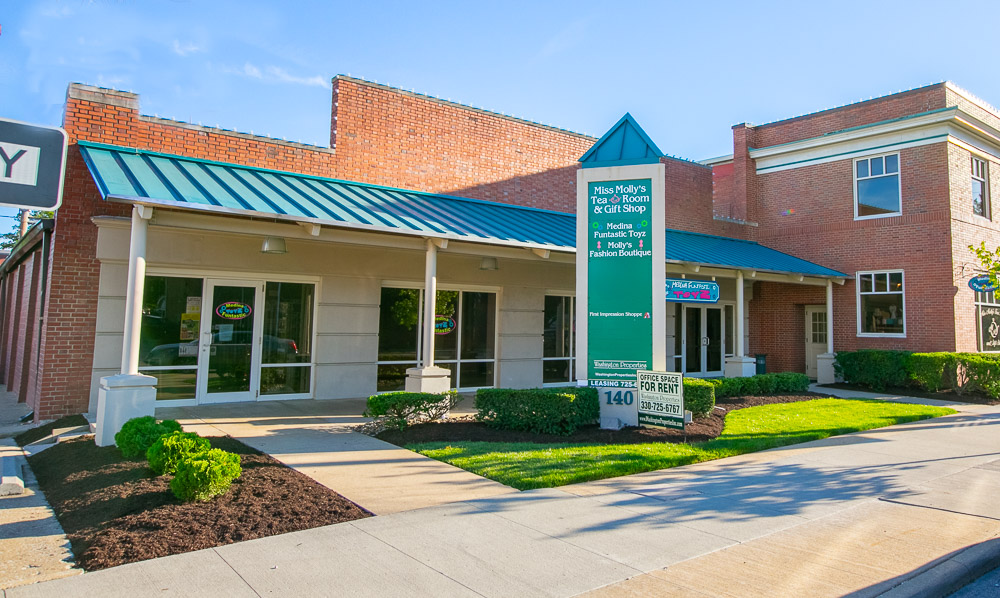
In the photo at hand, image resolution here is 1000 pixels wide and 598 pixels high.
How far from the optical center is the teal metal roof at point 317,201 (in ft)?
30.4

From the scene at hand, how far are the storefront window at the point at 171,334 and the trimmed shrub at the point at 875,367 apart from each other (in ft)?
55.4

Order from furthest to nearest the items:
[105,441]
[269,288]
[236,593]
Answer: [269,288] < [105,441] < [236,593]

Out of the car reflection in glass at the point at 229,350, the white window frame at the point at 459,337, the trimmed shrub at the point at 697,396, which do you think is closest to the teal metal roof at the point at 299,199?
the white window frame at the point at 459,337

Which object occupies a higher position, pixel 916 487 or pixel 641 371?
pixel 641 371

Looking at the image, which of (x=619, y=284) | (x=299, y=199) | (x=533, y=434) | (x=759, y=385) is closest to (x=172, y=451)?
(x=533, y=434)

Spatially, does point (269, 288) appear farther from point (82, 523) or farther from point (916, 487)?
point (916, 487)

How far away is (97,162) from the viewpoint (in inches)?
385

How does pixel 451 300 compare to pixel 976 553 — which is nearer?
pixel 976 553

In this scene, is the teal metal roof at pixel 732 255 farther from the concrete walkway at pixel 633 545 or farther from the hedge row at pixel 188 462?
the hedge row at pixel 188 462

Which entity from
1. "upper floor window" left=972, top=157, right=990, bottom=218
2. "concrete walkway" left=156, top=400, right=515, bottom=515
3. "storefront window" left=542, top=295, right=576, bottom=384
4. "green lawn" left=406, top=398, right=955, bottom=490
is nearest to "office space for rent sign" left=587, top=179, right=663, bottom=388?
"green lawn" left=406, top=398, right=955, bottom=490

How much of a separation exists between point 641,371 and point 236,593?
706 cm

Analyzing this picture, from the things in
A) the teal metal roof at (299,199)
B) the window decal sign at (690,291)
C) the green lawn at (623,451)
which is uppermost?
the teal metal roof at (299,199)

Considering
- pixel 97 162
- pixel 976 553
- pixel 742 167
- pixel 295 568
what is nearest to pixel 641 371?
pixel 976 553

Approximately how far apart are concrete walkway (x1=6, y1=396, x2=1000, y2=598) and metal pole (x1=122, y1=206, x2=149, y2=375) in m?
4.76
